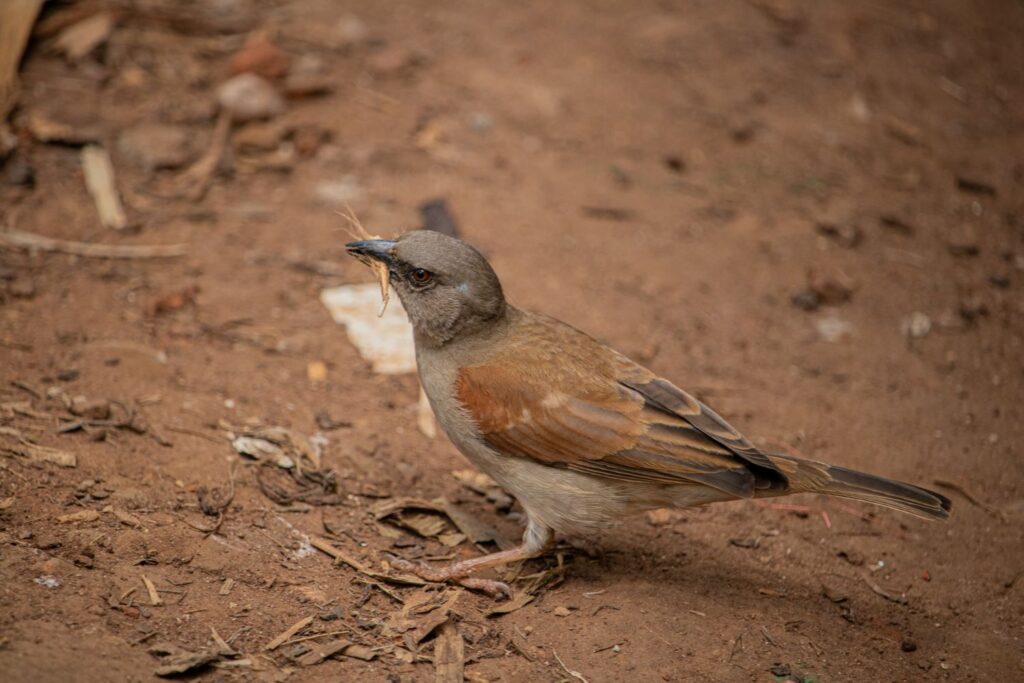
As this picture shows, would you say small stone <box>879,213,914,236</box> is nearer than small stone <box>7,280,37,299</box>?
No

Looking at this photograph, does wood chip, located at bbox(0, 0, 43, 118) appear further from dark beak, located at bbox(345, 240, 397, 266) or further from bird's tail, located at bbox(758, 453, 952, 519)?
bird's tail, located at bbox(758, 453, 952, 519)

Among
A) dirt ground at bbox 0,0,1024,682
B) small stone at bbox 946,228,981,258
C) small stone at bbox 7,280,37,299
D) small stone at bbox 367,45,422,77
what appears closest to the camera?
dirt ground at bbox 0,0,1024,682

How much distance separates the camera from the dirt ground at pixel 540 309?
4371 millimetres

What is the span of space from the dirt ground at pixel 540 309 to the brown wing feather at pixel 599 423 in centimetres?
71

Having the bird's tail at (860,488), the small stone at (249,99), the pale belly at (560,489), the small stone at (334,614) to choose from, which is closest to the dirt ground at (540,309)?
the small stone at (334,614)

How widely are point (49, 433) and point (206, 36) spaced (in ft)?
16.8

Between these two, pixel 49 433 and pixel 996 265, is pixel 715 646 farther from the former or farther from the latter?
pixel 996 265

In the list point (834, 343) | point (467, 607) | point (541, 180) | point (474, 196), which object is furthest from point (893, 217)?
point (467, 607)

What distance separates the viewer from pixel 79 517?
14.3 feet

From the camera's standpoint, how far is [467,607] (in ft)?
15.2

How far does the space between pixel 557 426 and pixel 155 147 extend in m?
4.69

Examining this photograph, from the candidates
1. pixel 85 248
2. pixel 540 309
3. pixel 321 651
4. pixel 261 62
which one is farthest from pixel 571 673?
pixel 261 62

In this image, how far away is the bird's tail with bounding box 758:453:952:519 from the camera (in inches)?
179

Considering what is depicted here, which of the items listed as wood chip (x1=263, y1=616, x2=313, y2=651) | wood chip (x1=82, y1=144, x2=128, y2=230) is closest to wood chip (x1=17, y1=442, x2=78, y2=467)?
wood chip (x1=263, y1=616, x2=313, y2=651)
